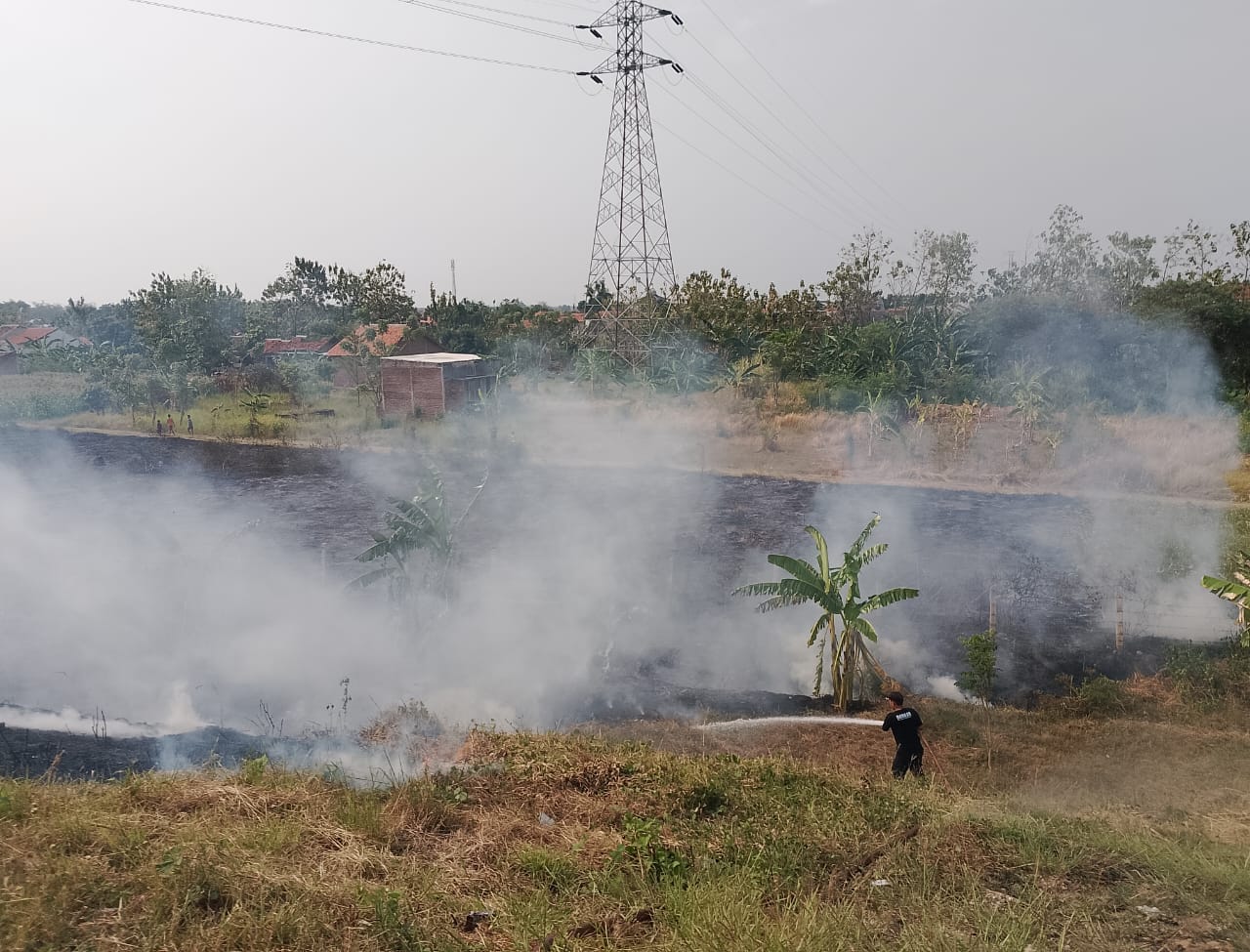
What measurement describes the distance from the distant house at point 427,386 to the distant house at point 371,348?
4.75 m

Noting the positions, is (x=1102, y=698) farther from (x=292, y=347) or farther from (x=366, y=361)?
(x=292, y=347)

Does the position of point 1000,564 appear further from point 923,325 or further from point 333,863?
point 923,325

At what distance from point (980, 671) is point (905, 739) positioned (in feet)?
11.5

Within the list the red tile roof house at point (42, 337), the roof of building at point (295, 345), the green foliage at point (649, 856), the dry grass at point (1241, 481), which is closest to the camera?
the green foliage at point (649, 856)

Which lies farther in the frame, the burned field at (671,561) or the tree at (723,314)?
the tree at (723,314)

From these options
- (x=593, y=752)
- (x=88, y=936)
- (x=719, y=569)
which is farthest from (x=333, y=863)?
(x=719, y=569)

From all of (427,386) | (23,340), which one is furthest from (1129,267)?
(23,340)

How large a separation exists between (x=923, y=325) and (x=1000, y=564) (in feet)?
56.3

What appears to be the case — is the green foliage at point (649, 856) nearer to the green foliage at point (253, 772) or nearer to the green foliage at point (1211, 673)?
the green foliage at point (253, 772)

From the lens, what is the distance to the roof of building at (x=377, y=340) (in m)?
36.8

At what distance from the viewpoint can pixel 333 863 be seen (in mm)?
4434

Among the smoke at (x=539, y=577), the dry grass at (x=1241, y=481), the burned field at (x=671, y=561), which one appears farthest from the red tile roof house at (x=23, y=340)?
the dry grass at (x=1241, y=481)

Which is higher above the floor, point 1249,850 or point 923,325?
point 923,325

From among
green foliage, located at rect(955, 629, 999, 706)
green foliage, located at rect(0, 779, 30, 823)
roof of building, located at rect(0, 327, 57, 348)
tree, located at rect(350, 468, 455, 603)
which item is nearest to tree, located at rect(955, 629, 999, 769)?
green foliage, located at rect(955, 629, 999, 706)
